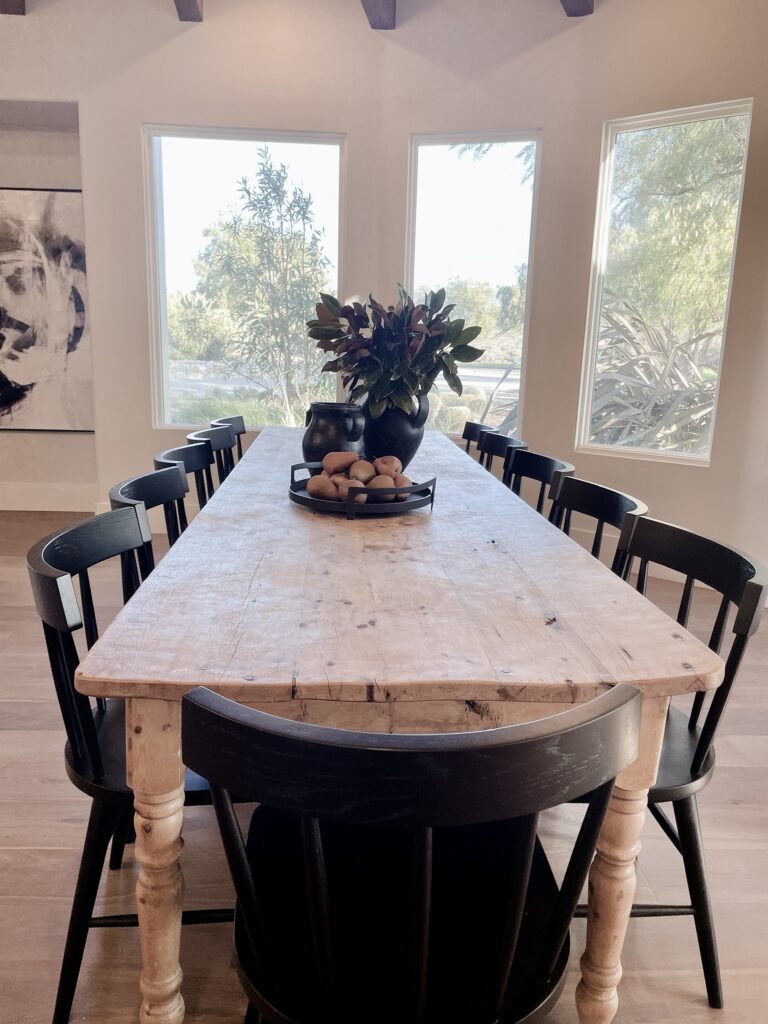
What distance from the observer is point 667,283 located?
4020 millimetres

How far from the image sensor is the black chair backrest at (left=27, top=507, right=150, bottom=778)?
118cm

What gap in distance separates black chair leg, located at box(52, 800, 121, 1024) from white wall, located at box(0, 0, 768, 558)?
3.49 meters

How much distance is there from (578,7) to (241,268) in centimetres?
237

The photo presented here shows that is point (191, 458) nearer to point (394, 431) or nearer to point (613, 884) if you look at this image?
point (394, 431)

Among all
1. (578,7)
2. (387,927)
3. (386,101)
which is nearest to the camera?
(387,927)

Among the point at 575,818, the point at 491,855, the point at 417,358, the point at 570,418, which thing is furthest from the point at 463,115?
the point at 491,855

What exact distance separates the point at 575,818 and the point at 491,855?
0.95m

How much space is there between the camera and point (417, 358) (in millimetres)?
2018

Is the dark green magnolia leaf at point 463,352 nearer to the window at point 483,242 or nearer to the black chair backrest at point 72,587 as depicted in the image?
the black chair backrest at point 72,587

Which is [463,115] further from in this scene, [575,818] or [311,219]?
[575,818]

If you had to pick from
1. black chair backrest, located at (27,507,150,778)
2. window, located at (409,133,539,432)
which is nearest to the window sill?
window, located at (409,133,539,432)

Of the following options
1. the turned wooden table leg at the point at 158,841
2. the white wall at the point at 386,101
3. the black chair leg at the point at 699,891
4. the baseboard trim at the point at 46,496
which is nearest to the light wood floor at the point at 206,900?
the black chair leg at the point at 699,891

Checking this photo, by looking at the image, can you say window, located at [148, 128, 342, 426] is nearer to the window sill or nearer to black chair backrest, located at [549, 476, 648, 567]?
the window sill

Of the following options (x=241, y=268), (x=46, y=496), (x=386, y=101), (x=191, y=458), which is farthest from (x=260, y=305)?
(x=191, y=458)
